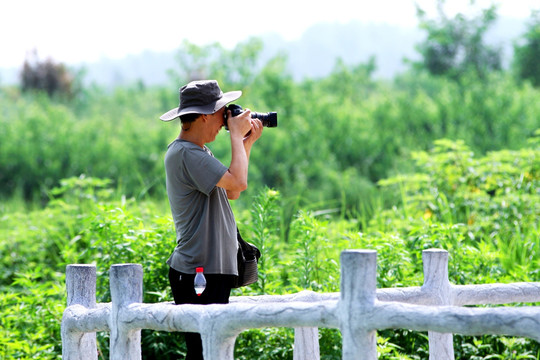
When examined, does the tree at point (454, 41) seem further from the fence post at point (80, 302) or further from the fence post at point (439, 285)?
the fence post at point (80, 302)

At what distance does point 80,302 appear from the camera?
3336 mm

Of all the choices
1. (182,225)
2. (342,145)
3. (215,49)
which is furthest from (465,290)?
(215,49)

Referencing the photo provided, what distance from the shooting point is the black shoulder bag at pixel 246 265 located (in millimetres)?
3299

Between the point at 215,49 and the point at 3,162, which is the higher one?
the point at 215,49

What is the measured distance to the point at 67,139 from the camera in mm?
13633

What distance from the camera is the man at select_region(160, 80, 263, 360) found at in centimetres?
299

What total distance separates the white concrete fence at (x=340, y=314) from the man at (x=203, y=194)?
0.67ft

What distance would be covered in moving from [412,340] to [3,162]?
1032 centimetres

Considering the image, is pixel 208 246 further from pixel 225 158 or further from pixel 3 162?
pixel 3 162

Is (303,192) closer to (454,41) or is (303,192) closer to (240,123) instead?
(240,123)

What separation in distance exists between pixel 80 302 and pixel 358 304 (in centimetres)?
146

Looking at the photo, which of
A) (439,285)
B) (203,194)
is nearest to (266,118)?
(203,194)

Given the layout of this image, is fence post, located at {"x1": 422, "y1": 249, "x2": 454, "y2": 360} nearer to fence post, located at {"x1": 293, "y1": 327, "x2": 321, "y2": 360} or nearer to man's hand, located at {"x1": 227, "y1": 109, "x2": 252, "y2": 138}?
fence post, located at {"x1": 293, "y1": 327, "x2": 321, "y2": 360}

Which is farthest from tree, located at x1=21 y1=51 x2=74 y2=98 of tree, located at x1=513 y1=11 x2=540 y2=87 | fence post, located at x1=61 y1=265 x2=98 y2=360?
fence post, located at x1=61 y1=265 x2=98 y2=360
